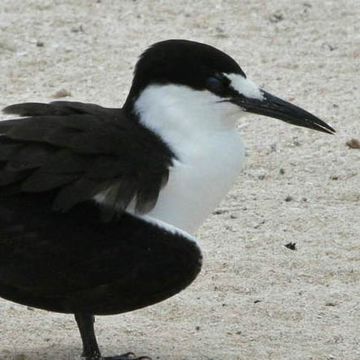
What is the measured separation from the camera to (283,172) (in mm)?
6770

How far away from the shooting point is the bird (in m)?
4.49

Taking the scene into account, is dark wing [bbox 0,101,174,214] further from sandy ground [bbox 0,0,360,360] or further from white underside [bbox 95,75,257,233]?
sandy ground [bbox 0,0,360,360]

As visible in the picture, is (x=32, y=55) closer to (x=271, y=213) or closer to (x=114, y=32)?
(x=114, y=32)

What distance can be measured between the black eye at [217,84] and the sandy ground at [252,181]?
98cm

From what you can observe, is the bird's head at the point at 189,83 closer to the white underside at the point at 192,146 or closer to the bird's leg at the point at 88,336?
the white underside at the point at 192,146

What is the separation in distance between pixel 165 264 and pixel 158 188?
0.26 m

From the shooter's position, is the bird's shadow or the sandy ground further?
the sandy ground

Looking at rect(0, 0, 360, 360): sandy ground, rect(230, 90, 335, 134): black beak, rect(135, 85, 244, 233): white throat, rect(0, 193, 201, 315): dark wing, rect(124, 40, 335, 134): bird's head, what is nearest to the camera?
rect(0, 193, 201, 315): dark wing

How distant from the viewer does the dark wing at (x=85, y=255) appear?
4484 millimetres

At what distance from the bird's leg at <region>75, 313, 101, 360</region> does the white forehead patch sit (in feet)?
3.22

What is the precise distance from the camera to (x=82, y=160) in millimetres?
4562

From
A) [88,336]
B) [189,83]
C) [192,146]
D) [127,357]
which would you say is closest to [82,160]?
[192,146]

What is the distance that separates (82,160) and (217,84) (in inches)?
24.7

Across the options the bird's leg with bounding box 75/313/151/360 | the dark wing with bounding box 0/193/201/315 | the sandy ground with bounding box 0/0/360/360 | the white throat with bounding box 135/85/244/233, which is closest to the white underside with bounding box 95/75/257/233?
the white throat with bounding box 135/85/244/233
